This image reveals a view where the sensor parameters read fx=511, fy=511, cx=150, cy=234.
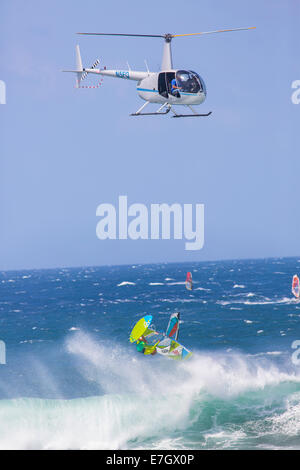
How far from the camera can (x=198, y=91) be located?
2320 cm

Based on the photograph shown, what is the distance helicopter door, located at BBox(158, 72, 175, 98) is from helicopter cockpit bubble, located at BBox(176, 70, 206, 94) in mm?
416

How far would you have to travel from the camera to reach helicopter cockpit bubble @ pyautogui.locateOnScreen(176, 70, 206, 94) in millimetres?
23078

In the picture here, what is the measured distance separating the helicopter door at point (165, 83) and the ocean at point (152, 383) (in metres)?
17.0

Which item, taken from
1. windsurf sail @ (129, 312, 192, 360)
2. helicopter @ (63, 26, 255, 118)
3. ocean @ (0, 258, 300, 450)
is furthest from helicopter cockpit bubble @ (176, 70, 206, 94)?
ocean @ (0, 258, 300, 450)

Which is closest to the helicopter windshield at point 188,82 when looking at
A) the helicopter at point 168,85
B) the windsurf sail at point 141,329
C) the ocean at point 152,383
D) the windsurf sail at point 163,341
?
the helicopter at point 168,85

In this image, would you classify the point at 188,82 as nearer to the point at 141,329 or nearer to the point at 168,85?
the point at 168,85

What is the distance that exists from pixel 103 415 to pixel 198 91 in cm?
1925

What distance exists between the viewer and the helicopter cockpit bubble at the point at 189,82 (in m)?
23.1

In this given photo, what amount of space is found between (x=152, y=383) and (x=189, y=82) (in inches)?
814

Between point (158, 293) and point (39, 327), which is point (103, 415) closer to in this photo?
point (39, 327)

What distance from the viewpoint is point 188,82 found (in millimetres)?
23125

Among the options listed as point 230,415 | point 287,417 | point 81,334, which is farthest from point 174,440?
point 81,334

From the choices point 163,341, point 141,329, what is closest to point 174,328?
point 163,341

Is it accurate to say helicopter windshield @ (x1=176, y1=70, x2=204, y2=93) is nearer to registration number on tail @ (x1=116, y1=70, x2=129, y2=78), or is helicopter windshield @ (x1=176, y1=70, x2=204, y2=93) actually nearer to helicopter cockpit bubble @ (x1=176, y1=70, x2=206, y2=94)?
helicopter cockpit bubble @ (x1=176, y1=70, x2=206, y2=94)
